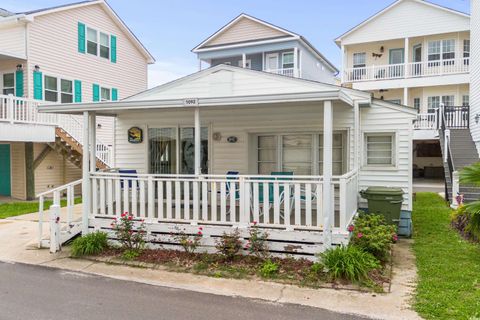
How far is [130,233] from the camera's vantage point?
23.9ft

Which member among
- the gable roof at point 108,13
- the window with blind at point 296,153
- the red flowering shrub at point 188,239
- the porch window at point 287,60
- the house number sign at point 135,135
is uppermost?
the gable roof at point 108,13

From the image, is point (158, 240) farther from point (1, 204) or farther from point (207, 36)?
point (207, 36)

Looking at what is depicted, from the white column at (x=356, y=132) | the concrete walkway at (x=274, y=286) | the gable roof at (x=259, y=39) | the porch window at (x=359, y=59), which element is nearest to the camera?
the concrete walkway at (x=274, y=286)

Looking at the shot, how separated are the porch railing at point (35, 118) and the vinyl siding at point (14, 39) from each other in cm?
210

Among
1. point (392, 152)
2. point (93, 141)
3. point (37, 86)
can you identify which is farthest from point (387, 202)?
point (37, 86)

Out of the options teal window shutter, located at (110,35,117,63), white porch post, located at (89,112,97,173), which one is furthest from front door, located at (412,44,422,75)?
white porch post, located at (89,112,97,173)

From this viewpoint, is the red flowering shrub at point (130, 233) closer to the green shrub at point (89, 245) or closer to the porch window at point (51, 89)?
the green shrub at point (89, 245)

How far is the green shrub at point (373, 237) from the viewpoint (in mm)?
6512

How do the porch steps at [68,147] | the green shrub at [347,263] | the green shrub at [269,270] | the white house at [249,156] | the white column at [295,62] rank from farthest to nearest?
the white column at [295,62] < the porch steps at [68,147] < the white house at [249,156] < the green shrub at [269,270] < the green shrub at [347,263]

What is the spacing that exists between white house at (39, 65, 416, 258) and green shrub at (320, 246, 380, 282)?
0.32 meters

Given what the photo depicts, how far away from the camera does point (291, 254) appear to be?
21.6 feet

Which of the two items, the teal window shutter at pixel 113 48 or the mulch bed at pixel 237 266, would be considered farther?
the teal window shutter at pixel 113 48

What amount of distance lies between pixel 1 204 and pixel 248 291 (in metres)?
12.0

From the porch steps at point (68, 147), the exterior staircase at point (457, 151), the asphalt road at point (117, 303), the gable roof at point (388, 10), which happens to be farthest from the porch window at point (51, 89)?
the gable roof at point (388, 10)
